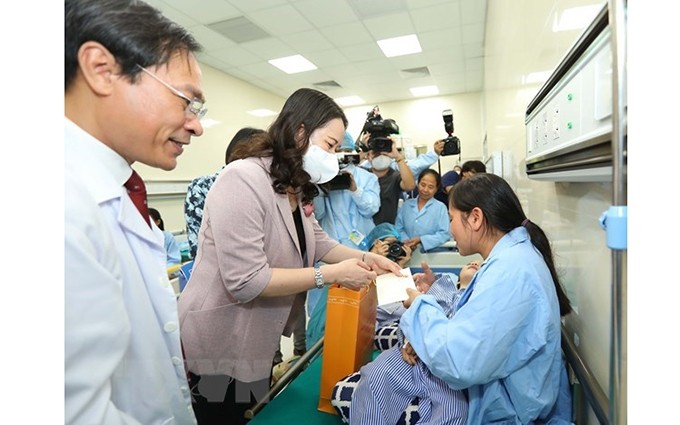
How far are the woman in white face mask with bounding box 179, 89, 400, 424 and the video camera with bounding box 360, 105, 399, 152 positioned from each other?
149 cm

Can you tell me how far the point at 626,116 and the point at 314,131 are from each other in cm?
108

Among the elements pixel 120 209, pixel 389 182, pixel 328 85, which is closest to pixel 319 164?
pixel 120 209

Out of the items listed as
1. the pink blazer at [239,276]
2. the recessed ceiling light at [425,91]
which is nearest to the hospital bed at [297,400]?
the pink blazer at [239,276]

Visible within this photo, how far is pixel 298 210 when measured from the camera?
1.49 metres

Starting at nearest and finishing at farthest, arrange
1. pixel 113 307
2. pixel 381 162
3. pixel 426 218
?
pixel 113 307 < pixel 381 162 < pixel 426 218

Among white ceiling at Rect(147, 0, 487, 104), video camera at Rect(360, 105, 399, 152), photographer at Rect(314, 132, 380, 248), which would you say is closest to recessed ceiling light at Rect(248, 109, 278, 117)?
white ceiling at Rect(147, 0, 487, 104)

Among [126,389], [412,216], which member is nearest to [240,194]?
[126,389]

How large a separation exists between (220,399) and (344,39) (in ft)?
14.7

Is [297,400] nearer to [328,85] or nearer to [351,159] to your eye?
[351,159]

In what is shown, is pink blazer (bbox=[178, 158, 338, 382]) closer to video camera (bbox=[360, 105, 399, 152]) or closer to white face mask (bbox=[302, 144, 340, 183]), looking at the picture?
white face mask (bbox=[302, 144, 340, 183])

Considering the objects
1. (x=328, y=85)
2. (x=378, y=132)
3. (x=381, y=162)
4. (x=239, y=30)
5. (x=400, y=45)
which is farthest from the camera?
(x=328, y=85)

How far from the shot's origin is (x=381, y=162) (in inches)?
126

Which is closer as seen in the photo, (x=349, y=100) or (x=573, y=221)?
(x=573, y=221)

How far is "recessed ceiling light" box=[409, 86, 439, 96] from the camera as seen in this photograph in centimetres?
741
